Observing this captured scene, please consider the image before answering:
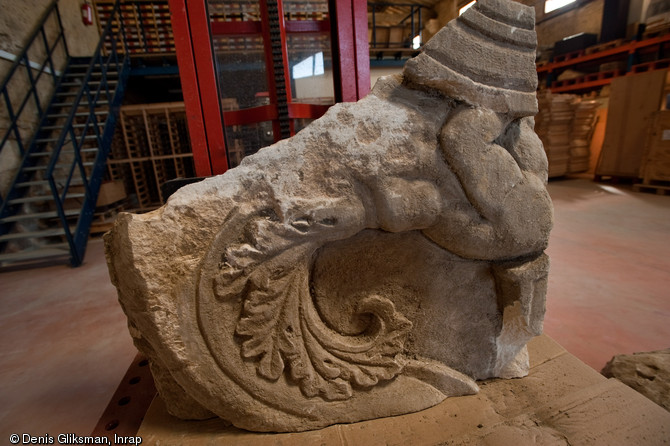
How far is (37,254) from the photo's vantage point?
3.46m

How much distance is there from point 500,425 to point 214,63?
70.0 inches

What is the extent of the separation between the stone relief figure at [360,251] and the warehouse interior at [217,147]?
535mm

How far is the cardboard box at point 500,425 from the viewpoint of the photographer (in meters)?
1.02

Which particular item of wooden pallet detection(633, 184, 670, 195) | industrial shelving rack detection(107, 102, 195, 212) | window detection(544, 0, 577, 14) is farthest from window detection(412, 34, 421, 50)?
industrial shelving rack detection(107, 102, 195, 212)

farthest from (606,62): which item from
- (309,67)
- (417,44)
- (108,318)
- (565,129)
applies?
(108,318)

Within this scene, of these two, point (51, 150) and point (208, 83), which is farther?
point (51, 150)

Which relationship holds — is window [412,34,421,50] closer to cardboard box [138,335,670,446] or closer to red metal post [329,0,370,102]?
red metal post [329,0,370,102]

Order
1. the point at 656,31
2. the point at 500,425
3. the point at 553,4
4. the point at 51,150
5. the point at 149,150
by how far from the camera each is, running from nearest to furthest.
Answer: the point at 500,425 → the point at 51,150 → the point at 656,31 → the point at 149,150 → the point at 553,4

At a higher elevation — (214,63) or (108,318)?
(214,63)

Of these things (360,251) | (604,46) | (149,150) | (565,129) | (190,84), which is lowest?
(360,251)

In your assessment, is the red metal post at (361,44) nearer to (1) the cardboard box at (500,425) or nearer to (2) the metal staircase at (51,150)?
(1) the cardboard box at (500,425)

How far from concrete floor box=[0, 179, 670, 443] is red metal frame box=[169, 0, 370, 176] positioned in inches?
48.3

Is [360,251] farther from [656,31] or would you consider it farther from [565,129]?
[656,31]

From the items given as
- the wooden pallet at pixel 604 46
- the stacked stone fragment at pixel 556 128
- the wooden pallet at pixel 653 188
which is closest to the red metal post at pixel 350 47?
the wooden pallet at pixel 653 188
